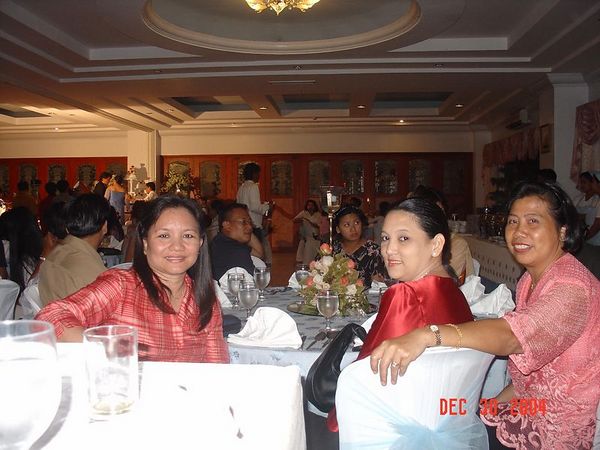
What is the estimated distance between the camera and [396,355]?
120 centimetres


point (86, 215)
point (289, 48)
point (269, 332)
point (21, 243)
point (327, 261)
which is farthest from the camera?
point (289, 48)

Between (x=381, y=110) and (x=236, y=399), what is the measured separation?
11.1 metres

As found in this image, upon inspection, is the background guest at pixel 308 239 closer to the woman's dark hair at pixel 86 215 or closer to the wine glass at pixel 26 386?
the woman's dark hair at pixel 86 215

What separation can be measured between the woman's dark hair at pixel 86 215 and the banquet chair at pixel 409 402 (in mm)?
1952

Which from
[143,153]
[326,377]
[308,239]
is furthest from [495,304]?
[143,153]

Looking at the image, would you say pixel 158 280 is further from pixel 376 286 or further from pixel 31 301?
pixel 376 286

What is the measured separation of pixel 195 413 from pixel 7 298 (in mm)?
2166

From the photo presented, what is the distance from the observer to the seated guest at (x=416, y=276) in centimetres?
142

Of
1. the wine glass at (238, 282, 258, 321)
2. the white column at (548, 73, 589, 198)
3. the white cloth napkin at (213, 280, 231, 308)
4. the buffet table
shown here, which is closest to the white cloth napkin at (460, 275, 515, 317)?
the wine glass at (238, 282, 258, 321)

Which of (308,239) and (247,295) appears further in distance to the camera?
(308,239)

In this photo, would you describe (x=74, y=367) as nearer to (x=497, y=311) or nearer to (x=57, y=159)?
(x=497, y=311)

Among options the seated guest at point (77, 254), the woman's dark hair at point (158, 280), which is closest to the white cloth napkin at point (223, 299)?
the seated guest at point (77, 254)

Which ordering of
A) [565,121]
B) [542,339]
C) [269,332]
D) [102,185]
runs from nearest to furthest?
1. [542,339]
2. [269,332]
3. [565,121]
4. [102,185]

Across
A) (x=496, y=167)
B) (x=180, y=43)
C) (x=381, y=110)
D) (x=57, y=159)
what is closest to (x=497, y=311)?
(x=180, y=43)
